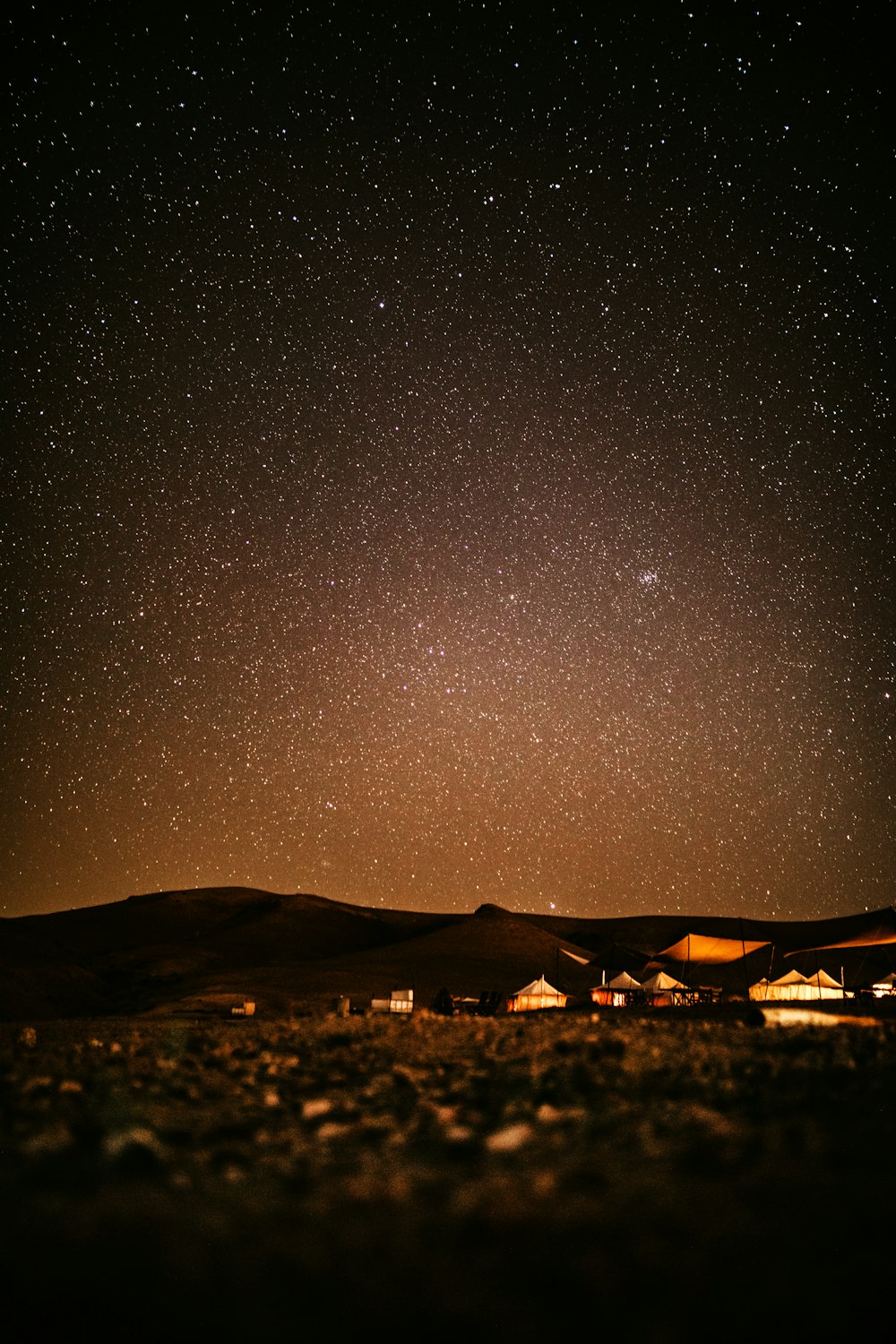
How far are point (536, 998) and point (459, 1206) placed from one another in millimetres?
32816

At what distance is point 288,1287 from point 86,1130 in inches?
121

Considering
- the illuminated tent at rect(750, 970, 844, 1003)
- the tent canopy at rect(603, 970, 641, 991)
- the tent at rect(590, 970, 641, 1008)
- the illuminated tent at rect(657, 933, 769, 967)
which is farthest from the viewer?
the illuminated tent at rect(657, 933, 769, 967)

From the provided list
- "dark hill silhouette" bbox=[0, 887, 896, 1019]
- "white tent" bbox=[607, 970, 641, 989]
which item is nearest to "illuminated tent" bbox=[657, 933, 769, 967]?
"dark hill silhouette" bbox=[0, 887, 896, 1019]

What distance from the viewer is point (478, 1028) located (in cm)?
1448

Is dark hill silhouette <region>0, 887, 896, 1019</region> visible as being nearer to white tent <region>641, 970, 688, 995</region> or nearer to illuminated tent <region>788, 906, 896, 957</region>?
illuminated tent <region>788, 906, 896, 957</region>

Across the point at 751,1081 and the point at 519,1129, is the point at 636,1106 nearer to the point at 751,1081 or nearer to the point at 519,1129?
the point at 519,1129

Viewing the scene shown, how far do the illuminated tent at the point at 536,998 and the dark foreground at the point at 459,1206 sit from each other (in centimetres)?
2845

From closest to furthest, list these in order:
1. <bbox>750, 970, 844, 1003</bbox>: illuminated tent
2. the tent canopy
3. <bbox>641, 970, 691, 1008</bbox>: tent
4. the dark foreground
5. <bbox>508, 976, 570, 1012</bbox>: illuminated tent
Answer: the dark foreground < <bbox>641, 970, 691, 1008</bbox>: tent < <bbox>508, 976, 570, 1012</bbox>: illuminated tent < the tent canopy < <bbox>750, 970, 844, 1003</bbox>: illuminated tent

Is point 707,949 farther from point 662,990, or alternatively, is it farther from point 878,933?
point 878,933

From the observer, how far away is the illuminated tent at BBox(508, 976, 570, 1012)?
112 ft

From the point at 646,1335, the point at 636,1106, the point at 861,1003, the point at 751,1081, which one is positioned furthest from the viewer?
the point at 861,1003

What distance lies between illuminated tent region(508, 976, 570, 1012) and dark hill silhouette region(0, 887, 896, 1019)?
6.96 m

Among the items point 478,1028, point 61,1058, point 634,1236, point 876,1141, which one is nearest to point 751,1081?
point 876,1141

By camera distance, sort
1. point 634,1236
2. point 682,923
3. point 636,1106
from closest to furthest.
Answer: point 634,1236
point 636,1106
point 682,923
